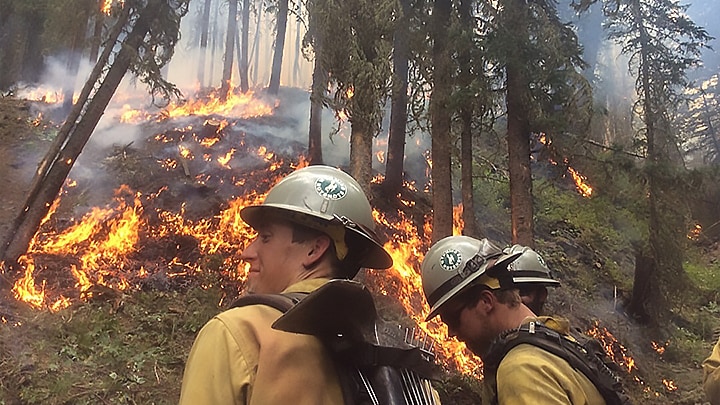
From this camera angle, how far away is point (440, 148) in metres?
10.5

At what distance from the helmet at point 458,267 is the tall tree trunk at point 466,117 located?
6.70 metres

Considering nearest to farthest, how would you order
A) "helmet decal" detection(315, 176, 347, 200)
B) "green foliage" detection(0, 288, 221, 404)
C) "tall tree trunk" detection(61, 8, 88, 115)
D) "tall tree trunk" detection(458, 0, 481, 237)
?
1. "helmet decal" detection(315, 176, 347, 200)
2. "green foliage" detection(0, 288, 221, 404)
3. "tall tree trunk" detection(458, 0, 481, 237)
4. "tall tree trunk" detection(61, 8, 88, 115)

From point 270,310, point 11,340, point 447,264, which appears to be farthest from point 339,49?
point 270,310

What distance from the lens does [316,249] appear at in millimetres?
2174

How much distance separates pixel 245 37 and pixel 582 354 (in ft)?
115

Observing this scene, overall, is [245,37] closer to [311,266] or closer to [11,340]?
[11,340]

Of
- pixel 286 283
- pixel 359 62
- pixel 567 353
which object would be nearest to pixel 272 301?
pixel 286 283

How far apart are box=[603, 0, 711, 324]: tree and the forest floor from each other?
1.34 m

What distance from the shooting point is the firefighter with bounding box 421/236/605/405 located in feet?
8.07

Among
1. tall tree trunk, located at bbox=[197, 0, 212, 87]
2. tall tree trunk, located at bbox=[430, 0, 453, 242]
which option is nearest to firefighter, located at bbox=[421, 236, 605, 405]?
tall tree trunk, located at bbox=[430, 0, 453, 242]

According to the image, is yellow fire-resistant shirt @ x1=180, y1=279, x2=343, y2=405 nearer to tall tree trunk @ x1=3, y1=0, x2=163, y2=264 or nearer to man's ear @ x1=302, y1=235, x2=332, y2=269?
man's ear @ x1=302, y1=235, x2=332, y2=269

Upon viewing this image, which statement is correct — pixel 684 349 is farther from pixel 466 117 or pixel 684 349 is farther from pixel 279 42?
pixel 279 42

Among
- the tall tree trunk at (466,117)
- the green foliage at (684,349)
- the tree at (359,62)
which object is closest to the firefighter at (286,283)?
the tree at (359,62)

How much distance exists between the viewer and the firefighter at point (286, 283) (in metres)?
1.60
